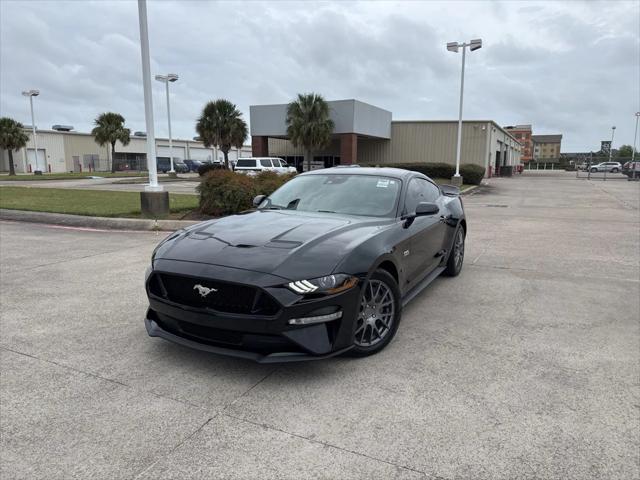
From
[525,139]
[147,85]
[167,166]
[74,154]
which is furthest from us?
[525,139]

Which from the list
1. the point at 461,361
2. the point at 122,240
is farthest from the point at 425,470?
the point at 122,240

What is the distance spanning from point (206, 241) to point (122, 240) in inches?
229

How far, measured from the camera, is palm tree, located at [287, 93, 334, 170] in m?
33.9

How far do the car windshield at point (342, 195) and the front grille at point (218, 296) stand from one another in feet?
5.64

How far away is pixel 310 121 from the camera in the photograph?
34031 millimetres

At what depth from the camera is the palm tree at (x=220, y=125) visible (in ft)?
126

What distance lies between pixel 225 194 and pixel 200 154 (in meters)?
71.1

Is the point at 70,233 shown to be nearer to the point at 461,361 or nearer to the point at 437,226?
the point at 437,226

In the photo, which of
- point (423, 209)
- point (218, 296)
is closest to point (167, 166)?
point (423, 209)

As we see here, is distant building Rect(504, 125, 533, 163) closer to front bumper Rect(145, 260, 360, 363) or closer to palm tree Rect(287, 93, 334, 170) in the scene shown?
palm tree Rect(287, 93, 334, 170)

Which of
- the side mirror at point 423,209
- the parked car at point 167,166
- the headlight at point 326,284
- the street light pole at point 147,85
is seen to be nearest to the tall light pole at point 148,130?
the street light pole at point 147,85

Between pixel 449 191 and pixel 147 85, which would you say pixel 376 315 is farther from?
pixel 147 85

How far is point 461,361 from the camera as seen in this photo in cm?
368

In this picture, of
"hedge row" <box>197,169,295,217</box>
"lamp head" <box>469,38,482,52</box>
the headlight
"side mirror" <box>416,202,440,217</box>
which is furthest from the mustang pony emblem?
"lamp head" <box>469,38,482,52</box>
